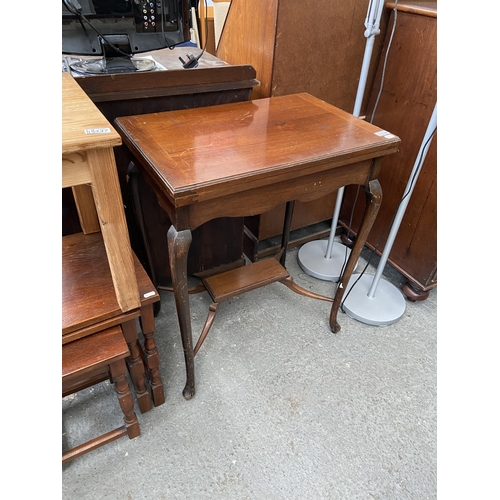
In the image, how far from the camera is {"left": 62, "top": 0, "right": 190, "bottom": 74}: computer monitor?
3.41 feet

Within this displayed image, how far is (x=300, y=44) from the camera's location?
138cm

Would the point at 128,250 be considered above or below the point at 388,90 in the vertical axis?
below

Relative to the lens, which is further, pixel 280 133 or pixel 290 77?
pixel 290 77

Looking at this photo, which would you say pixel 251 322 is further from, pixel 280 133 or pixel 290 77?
pixel 290 77

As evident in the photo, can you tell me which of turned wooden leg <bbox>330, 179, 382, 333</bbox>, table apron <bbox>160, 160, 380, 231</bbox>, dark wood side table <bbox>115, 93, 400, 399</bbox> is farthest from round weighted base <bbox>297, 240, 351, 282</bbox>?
table apron <bbox>160, 160, 380, 231</bbox>

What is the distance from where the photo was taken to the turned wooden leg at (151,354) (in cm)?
103

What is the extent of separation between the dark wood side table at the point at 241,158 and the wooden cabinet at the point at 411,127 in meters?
0.47

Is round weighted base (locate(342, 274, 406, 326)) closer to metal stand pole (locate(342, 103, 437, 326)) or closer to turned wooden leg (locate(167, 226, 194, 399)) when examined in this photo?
metal stand pole (locate(342, 103, 437, 326))

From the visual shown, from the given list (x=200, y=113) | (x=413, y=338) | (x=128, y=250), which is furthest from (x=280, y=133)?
(x=413, y=338)

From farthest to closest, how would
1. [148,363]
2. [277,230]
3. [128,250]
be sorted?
[277,230], [148,363], [128,250]

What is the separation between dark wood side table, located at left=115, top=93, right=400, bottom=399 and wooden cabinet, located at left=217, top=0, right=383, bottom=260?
0.27 metres

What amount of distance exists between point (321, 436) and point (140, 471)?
0.57 meters

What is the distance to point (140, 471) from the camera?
110 centimetres

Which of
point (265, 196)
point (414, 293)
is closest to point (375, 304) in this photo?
point (414, 293)
